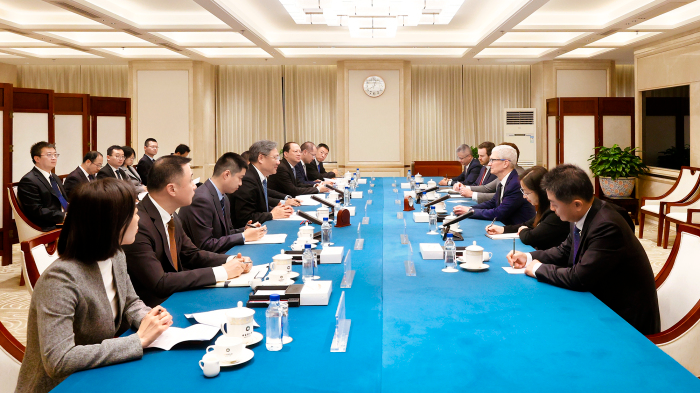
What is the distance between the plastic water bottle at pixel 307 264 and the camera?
8.55 ft

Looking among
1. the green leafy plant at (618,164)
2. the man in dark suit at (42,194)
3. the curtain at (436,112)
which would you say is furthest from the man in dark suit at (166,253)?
the curtain at (436,112)

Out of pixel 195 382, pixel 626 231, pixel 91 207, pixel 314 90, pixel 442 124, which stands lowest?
pixel 195 382

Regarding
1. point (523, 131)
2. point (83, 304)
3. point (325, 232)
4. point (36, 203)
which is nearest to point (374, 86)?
point (523, 131)

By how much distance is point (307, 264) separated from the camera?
2621 millimetres

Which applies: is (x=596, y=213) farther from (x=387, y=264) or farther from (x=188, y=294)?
(x=188, y=294)

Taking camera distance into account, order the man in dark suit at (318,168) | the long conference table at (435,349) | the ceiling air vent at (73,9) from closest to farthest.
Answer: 1. the long conference table at (435,349)
2. the ceiling air vent at (73,9)
3. the man in dark suit at (318,168)

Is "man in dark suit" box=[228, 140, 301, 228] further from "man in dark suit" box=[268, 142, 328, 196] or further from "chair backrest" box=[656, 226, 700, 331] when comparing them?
"chair backrest" box=[656, 226, 700, 331]

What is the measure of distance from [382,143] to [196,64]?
13.2 ft

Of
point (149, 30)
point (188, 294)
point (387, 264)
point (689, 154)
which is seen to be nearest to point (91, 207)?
point (188, 294)

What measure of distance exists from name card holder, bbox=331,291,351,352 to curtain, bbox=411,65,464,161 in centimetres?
1104

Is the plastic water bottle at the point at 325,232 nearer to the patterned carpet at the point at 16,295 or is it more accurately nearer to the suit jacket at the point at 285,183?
the patterned carpet at the point at 16,295

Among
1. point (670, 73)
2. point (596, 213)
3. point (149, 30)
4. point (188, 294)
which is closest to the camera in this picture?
point (188, 294)

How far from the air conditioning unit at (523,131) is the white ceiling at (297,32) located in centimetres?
105

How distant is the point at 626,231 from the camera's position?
2510 millimetres
